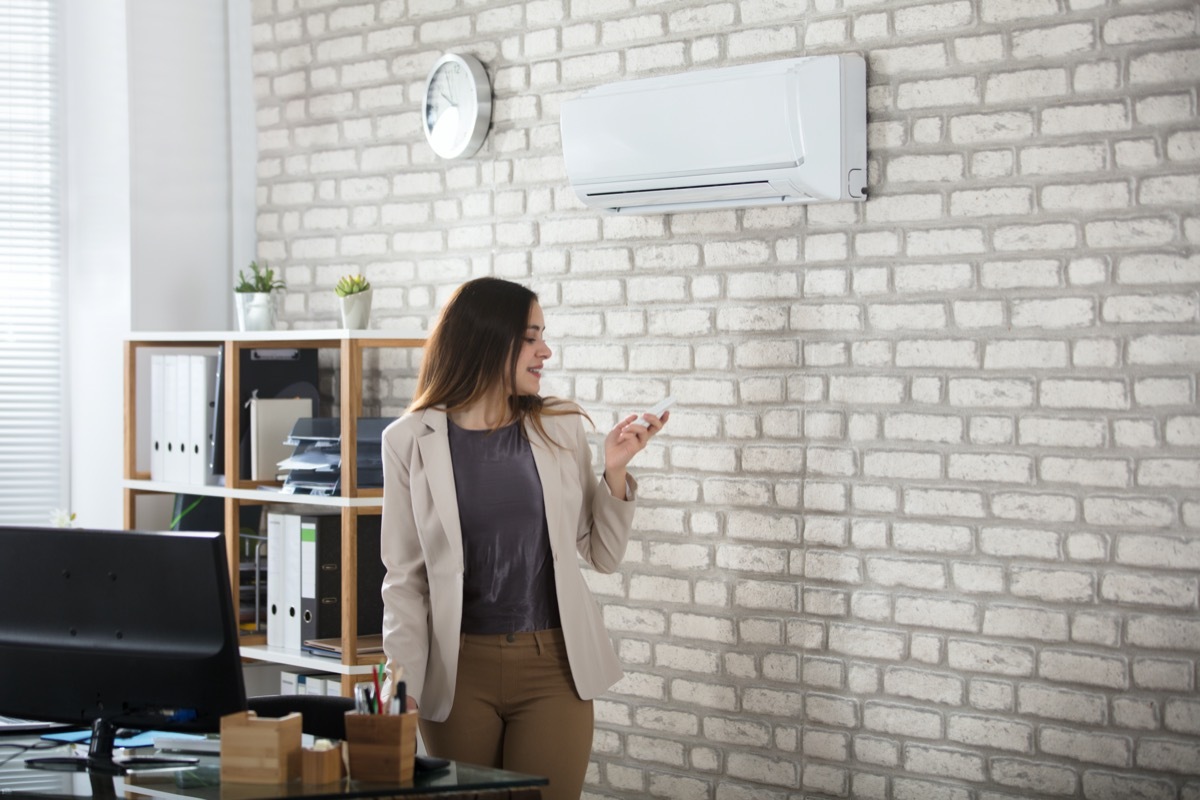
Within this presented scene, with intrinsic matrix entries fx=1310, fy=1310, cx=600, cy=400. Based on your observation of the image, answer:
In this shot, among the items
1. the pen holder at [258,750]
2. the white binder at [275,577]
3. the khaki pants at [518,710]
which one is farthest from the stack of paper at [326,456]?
the pen holder at [258,750]

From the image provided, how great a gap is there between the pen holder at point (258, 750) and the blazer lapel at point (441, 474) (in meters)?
0.63

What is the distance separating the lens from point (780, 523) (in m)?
3.08

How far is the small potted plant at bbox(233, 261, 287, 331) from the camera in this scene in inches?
152

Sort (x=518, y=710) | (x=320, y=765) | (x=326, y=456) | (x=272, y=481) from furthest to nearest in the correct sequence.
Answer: (x=272, y=481), (x=326, y=456), (x=518, y=710), (x=320, y=765)

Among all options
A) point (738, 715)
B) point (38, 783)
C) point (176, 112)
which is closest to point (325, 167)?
point (176, 112)

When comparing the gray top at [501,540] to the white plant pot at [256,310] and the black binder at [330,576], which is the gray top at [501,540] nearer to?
the black binder at [330,576]

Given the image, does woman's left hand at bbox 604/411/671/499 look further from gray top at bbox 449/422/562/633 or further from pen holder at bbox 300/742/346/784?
pen holder at bbox 300/742/346/784

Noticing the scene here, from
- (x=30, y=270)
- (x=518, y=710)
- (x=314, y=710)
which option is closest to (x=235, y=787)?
(x=314, y=710)

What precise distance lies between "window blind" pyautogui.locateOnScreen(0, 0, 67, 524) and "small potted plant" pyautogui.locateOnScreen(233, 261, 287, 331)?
709mm

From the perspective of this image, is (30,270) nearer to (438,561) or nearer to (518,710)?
(438,561)

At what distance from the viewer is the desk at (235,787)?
1.96 meters

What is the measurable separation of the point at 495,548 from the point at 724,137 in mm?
1066

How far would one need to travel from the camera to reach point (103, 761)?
223 cm

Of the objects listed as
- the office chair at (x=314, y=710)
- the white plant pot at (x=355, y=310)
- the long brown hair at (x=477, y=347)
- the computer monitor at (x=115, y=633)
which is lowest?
the office chair at (x=314, y=710)
